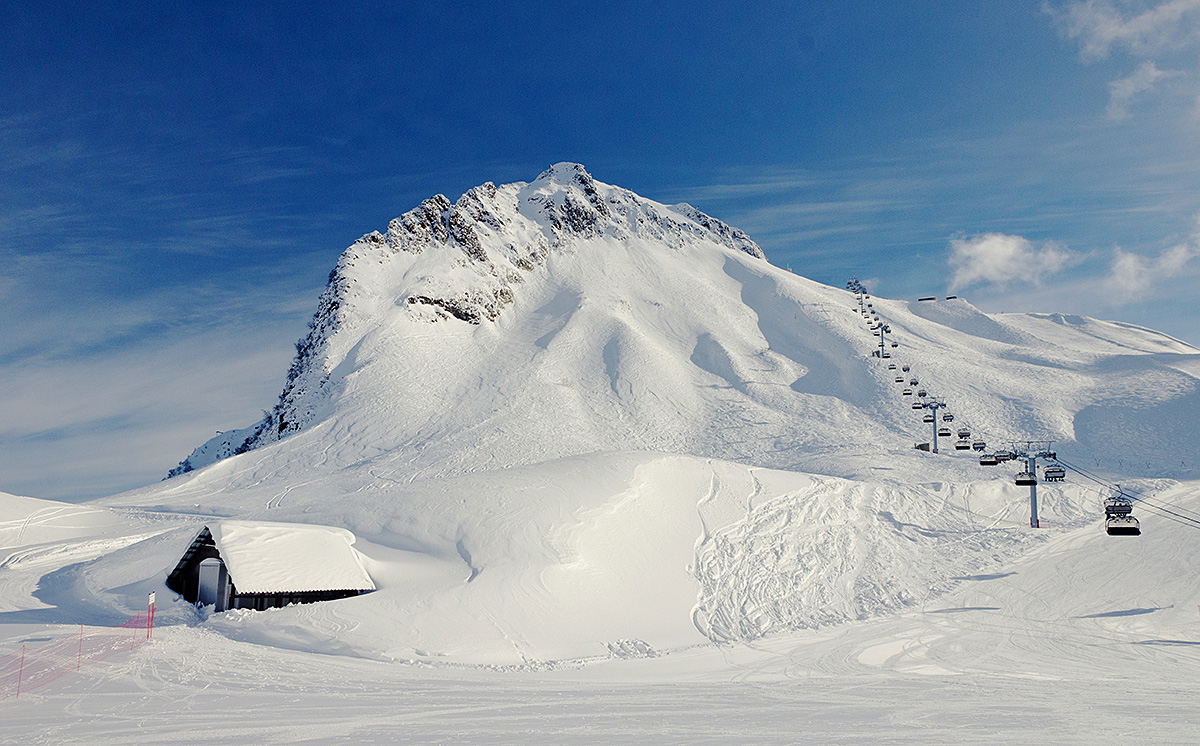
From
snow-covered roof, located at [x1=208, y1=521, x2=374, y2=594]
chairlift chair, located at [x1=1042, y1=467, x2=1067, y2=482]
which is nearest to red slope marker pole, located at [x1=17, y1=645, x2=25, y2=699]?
snow-covered roof, located at [x1=208, y1=521, x2=374, y2=594]

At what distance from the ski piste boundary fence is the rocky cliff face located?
43.6m

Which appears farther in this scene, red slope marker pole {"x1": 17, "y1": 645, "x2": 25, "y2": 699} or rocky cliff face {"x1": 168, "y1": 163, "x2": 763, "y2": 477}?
rocky cliff face {"x1": 168, "y1": 163, "x2": 763, "y2": 477}

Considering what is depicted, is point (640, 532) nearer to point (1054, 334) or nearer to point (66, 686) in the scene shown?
point (66, 686)

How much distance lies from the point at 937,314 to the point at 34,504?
319 feet

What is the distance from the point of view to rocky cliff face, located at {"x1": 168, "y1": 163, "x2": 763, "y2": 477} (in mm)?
73812

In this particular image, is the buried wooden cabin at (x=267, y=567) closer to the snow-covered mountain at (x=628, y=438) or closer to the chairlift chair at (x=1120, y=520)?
the snow-covered mountain at (x=628, y=438)

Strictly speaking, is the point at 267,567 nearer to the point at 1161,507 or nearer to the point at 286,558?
the point at 286,558

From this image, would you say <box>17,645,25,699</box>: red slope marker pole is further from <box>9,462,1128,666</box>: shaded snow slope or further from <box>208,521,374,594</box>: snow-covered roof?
<box>208,521,374,594</box>: snow-covered roof

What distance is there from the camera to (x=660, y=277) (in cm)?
9225

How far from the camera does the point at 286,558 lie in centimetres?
2169

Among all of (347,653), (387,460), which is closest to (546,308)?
(387,460)

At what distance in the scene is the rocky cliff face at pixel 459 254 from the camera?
73812 mm

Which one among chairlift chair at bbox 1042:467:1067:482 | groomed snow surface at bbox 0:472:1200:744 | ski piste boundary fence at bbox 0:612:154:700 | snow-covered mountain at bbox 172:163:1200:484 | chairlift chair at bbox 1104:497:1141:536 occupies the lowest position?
ski piste boundary fence at bbox 0:612:154:700

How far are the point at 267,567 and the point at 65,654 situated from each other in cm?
532
